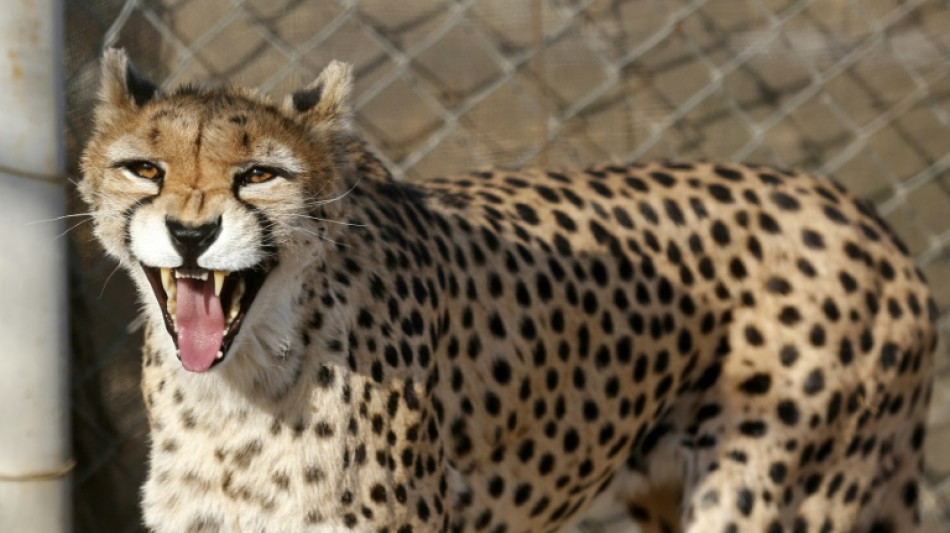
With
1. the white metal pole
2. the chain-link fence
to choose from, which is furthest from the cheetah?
the chain-link fence

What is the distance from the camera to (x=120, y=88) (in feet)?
4.61

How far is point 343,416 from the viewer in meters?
1.50

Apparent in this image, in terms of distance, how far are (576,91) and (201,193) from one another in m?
1.16

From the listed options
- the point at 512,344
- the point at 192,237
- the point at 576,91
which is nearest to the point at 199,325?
the point at 192,237

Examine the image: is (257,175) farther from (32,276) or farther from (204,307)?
(32,276)

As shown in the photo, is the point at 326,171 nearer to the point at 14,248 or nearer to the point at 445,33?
the point at 14,248

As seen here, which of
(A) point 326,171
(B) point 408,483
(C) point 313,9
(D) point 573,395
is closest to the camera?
(A) point 326,171

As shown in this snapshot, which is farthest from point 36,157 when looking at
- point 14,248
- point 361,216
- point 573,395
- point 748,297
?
point 748,297

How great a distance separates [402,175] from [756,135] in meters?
0.62

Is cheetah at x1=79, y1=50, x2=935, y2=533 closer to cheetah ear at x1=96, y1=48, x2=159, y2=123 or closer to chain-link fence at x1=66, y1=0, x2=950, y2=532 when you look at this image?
cheetah ear at x1=96, y1=48, x2=159, y2=123

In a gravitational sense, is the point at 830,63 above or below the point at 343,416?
above

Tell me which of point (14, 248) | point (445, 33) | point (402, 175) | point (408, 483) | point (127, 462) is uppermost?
point (445, 33)

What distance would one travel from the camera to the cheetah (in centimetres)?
140

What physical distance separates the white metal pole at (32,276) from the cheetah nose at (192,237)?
1.50 feet
